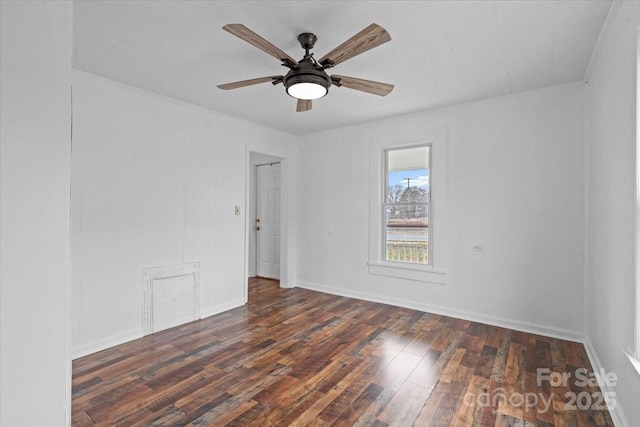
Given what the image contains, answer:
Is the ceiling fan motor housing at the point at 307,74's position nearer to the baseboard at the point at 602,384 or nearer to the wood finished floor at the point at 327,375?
the wood finished floor at the point at 327,375

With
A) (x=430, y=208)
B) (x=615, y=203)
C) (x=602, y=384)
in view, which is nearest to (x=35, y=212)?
(x=615, y=203)

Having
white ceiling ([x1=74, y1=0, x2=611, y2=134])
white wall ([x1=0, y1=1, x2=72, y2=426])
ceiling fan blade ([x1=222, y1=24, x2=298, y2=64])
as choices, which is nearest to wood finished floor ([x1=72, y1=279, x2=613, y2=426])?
white wall ([x1=0, y1=1, x2=72, y2=426])

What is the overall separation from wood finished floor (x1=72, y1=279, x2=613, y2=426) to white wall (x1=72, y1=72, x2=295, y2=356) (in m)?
0.51

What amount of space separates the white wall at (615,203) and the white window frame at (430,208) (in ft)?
4.79

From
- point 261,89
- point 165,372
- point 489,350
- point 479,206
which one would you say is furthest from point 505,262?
point 165,372

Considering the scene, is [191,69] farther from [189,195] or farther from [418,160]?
[418,160]

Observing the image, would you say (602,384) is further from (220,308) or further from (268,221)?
(268,221)

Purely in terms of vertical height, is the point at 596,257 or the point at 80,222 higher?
the point at 80,222

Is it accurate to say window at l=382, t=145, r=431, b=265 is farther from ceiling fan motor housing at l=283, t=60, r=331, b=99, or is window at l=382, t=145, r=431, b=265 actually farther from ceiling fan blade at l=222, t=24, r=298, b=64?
ceiling fan blade at l=222, t=24, r=298, b=64

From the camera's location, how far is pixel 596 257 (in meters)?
2.83

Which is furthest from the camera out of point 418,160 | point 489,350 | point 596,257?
point 418,160

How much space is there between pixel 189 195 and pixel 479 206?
3.59m

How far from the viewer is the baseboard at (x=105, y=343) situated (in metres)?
2.96

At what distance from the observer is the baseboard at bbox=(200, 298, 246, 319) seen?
4.04 meters
